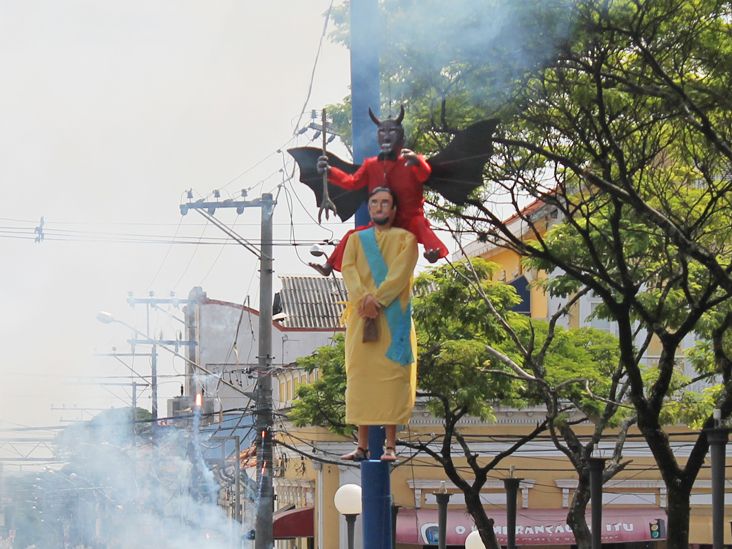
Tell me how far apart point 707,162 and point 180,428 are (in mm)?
29738

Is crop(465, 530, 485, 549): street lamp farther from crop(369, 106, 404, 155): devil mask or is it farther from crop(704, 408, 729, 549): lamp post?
crop(369, 106, 404, 155): devil mask

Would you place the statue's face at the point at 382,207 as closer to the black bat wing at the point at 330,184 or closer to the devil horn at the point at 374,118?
the black bat wing at the point at 330,184

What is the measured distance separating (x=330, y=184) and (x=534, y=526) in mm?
24589

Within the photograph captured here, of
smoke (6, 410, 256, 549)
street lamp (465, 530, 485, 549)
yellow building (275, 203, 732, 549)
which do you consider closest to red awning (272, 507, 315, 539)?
smoke (6, 410, 256, 549)

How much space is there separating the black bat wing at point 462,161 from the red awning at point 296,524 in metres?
28.1

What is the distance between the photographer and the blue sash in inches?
311

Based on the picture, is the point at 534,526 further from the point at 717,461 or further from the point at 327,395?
the point at 717,461

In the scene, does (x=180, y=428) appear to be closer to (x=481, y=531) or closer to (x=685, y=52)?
(x=481, y=531)

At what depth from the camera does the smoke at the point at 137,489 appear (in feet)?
130

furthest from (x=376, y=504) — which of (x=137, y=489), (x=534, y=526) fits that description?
(x=137, y=489)

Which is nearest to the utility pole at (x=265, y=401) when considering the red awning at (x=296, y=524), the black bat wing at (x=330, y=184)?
the red awning at (x=296, y=524)

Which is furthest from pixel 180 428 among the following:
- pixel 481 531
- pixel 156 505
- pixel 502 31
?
pixel 502 31

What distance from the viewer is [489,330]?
67.4 feet

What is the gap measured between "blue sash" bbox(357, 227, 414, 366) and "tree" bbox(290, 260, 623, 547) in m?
9.32
